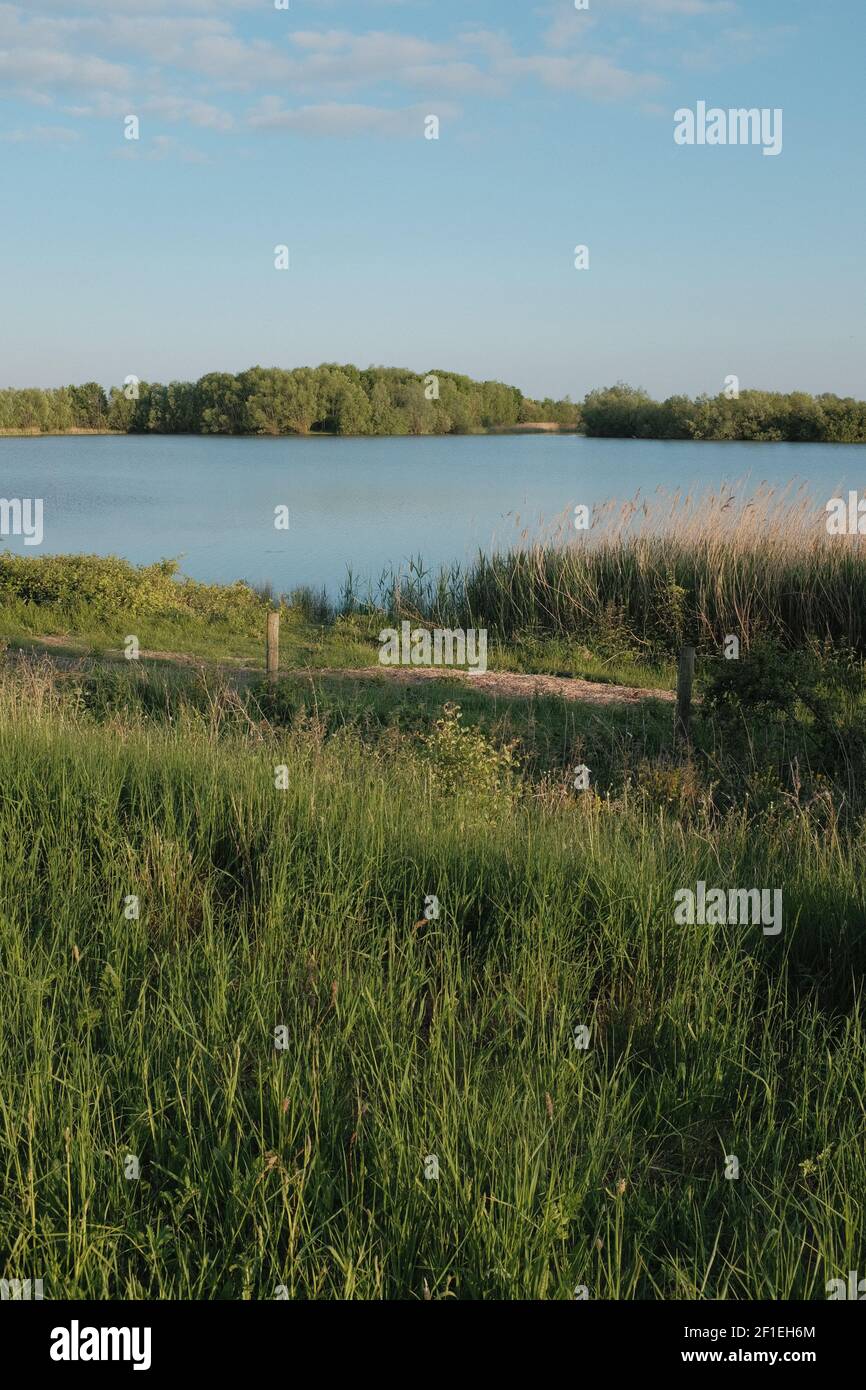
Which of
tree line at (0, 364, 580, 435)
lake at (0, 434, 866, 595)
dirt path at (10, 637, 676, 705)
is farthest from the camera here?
tree line at (0, 364, 580, 435)

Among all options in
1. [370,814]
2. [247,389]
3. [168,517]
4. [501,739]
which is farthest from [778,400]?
[370,814]

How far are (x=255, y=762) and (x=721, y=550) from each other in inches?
502

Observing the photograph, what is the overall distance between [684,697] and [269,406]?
8057cm

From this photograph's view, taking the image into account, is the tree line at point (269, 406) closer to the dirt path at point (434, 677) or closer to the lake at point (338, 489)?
the lake at point (338, 489)

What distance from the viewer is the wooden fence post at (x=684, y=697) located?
10344 mm

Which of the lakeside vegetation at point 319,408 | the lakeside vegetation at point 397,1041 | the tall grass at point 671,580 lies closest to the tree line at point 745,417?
the lakeside vegetation at point 319,408

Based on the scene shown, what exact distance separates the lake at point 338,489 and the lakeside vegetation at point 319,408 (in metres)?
2.51

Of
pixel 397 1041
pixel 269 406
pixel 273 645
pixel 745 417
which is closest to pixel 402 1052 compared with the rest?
pixel 397 1041

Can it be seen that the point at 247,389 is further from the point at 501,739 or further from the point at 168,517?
the point at 501,739

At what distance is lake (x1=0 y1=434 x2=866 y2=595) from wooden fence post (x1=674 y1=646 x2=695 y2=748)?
365 inches

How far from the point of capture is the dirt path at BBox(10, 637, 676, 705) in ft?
44.1

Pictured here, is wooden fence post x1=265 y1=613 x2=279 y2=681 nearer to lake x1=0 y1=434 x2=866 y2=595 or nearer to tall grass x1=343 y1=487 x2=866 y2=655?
tall grass x1=343 y1=487 x2=866 y2=655

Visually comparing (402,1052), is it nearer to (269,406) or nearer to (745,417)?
(745,417)

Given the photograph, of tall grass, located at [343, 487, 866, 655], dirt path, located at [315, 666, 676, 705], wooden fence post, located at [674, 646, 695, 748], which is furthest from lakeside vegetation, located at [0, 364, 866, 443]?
wooden fence post, located at [674, 646, 695, 748]
